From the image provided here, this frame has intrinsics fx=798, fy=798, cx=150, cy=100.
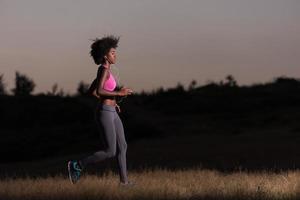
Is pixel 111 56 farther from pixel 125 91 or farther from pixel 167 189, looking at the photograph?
pixel 167 189

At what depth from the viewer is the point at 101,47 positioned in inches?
463

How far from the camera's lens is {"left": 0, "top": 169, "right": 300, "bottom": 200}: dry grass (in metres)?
10.6

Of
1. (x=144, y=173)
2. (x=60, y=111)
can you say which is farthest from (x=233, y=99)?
(x=144, y=173)

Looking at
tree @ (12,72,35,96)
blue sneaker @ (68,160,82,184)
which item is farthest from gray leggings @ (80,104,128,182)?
tree @ (12,72,35,96)

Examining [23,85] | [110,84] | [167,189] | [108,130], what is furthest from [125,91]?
[23,85]

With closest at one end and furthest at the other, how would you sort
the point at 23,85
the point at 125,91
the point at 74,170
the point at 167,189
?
the point at 167,189
the point at 125,91
the point at 74,170
the point at 23,85

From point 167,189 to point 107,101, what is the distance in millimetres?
1552

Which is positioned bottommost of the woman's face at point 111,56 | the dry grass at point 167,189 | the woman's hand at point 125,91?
the dry grass at point 167,189

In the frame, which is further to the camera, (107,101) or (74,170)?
(74,170)

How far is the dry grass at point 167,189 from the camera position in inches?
419

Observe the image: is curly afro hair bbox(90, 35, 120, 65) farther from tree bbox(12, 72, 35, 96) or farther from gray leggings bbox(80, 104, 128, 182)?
A: tree bbox(12, 72, 35, 96)

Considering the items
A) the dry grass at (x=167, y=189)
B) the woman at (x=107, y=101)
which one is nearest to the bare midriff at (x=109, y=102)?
the woman at (x=107, y=101)

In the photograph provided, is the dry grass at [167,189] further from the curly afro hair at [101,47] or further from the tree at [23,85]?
the tree at [23,85]

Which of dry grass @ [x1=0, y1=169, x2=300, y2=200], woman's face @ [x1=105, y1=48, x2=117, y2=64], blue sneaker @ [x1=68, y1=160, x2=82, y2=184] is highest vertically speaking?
woman's face @ [x1=105, y1=48, x2=117, y2=64]
